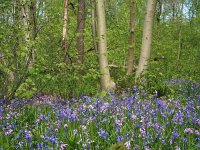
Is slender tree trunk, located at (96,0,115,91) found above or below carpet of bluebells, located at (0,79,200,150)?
above

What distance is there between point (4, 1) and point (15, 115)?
2.17 metres

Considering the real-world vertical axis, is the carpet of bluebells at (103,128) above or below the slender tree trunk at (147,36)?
below

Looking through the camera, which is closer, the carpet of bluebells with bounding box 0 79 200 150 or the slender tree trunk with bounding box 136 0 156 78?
the carpet of bluebells with bounding box 0 79 200 150

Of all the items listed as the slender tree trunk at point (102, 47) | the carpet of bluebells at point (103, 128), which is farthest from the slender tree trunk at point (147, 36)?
the carpet of bluebells at point (103, 128)

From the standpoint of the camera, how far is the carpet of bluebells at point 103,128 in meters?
3.56

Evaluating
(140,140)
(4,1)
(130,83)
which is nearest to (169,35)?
(130,83)

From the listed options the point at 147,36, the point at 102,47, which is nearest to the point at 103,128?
the point at 102,47

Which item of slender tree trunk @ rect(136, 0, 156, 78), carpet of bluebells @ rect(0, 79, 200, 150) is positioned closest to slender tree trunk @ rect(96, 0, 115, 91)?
slender tree trunk @ rect(136, 0, 156, 78)

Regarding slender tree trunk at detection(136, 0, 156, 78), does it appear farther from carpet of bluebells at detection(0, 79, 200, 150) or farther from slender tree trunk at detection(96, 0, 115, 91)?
carpet of bluebells at detection(0, 79, 200, 150)

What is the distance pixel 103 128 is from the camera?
427 centimetres

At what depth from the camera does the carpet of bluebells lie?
11.7 feet

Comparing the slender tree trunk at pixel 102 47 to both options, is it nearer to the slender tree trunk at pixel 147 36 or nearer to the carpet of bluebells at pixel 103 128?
the slender tree trunk at pixel 147 36

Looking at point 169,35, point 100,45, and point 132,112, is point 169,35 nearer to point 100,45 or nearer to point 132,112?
point 100,45

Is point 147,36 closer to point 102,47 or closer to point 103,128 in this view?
point 102,47
